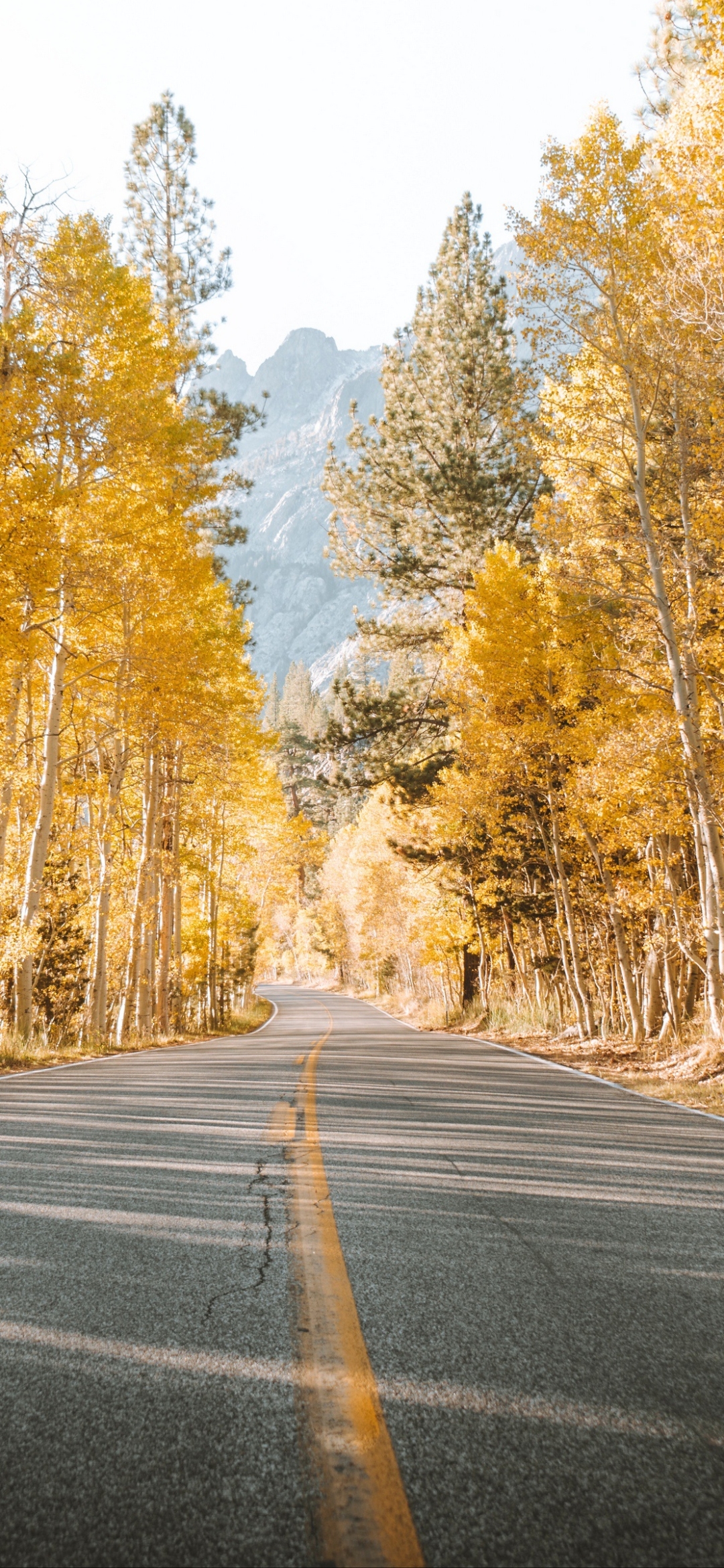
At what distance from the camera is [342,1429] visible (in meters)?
2.04

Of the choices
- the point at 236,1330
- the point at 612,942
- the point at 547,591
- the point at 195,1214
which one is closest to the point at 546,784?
the point at 547,591

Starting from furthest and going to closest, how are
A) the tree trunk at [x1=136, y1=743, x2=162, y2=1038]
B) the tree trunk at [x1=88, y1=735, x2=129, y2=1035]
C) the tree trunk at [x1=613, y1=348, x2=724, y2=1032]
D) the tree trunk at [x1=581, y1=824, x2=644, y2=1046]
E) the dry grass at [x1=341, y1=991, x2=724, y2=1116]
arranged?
the tree trunk at [x1=136, y1=743, x2=162, y2=1038], the tree trunk at [x1=88, y1=735, x2=129, y2=1035], the tree trunk at [x1=581, y1=824, x2=644, y2=1046], the tree trunk at [x1=613, y1=348, x2=724, y2=1032], the dry grass at [x1=341, y1=991, x2=724, y2=1116]

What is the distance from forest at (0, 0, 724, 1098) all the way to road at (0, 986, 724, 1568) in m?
6.55

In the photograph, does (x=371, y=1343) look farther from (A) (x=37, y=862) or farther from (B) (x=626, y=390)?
(B) (x=626, y=390)

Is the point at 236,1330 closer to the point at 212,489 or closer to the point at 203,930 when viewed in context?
the point at 212,489

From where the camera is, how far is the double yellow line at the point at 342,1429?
1.65 meters

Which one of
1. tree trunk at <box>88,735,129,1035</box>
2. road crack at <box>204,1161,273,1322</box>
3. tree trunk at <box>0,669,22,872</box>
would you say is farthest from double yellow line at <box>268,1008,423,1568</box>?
tree trunk at <box>88,735,129,1035</box>

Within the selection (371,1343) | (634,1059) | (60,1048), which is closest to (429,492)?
(634,1059)

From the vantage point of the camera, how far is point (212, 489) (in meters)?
16.8

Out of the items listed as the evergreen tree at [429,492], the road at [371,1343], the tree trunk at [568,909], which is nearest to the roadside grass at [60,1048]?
the road at [371,1343]

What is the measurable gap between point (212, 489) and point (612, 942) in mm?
12349

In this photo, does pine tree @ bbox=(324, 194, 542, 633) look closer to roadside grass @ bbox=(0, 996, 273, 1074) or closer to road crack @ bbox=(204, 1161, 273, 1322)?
roadside grass @ bbox=(0, 996, 273, 1074)

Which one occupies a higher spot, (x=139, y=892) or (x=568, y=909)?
(x=139, y=892)

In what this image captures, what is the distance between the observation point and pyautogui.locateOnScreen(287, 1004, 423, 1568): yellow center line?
1.65m
